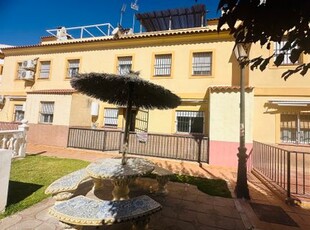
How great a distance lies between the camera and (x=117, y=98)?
534cm

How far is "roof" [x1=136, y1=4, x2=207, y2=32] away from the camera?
1627 cm

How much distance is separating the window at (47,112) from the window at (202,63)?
976cm

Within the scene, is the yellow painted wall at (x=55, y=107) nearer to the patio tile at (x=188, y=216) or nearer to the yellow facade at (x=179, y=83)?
the yellow facade at (x=179, y=83)

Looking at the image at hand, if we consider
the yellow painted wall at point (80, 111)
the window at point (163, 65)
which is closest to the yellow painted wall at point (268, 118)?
the window at point (163, 65)

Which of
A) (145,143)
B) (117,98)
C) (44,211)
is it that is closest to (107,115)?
(145,143)

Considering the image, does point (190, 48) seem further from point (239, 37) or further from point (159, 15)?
point (239, 37)

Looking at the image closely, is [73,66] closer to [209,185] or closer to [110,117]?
[110,117]

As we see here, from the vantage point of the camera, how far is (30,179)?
583 cm

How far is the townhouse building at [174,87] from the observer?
32.0 ft

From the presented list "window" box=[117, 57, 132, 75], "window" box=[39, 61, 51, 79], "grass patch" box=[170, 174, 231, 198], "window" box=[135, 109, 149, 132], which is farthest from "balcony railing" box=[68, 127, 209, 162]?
"window" box=[39, 61, 51, 79]

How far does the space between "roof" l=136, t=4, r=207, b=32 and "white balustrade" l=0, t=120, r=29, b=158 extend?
13830 millimetres

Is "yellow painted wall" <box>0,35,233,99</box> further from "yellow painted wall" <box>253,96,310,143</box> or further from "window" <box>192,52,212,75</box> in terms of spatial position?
"yellow painted wall" <box>253,96,310,143</box>

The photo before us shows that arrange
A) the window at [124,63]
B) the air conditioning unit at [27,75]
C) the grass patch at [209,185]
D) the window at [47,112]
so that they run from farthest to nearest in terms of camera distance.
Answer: the air conditioning unit at [27,75], the window at [124,63], the window at [47,112], the grass patch at [209,185]

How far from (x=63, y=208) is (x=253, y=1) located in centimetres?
338
